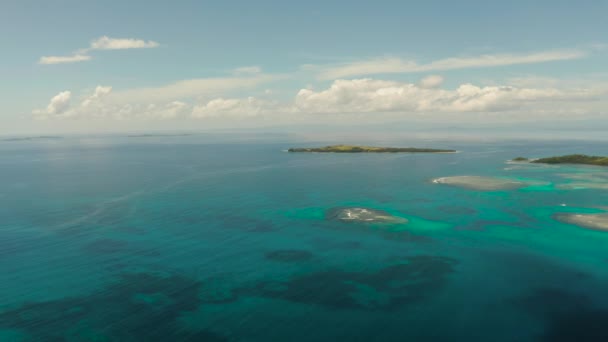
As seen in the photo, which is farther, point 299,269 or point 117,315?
point 299,269

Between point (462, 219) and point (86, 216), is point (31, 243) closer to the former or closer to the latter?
point (86, 216)

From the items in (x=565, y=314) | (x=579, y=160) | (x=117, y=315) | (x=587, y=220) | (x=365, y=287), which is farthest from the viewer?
(x=579, y=160)

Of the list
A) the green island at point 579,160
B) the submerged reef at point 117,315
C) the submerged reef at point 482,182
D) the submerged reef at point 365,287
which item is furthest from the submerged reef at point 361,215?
the green island at point 579,160

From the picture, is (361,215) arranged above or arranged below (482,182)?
below

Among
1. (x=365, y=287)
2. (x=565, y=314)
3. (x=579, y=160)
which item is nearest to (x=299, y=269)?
(x=365, y=287)

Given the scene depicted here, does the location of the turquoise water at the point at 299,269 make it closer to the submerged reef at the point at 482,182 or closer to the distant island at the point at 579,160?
the submerged reef at the point at 482,182

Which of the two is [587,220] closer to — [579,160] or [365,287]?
[365,287]

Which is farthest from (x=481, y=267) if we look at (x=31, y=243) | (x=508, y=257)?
Answer: (x=31, y=243)
